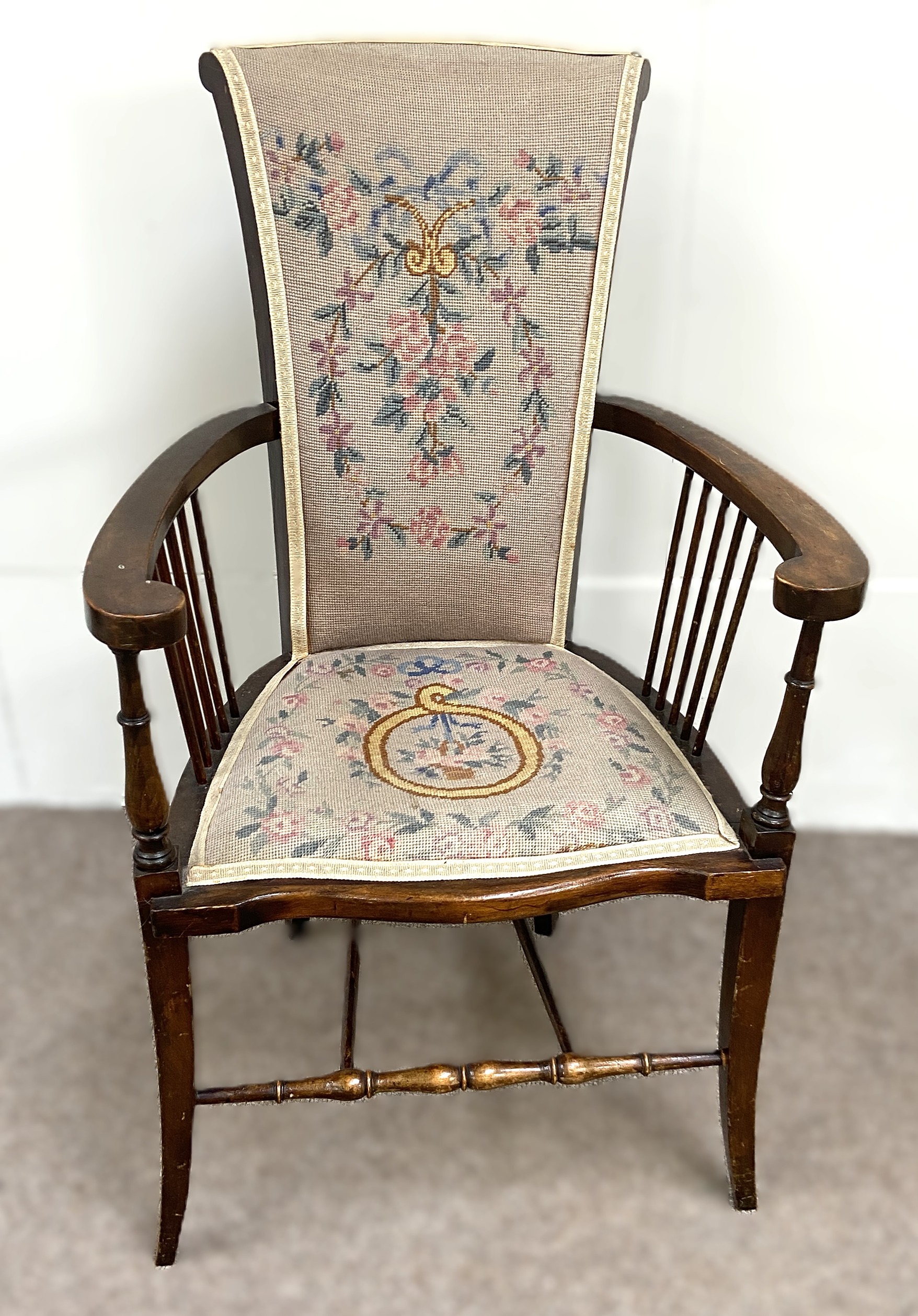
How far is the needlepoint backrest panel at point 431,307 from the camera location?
136 centimetres

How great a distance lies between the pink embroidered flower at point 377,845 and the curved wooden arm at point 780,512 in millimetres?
436

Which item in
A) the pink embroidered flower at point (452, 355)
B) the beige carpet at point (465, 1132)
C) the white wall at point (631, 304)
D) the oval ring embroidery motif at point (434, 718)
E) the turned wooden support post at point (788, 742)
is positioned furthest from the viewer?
the white wall at point (631, 304)

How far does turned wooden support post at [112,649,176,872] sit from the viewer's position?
103 cm

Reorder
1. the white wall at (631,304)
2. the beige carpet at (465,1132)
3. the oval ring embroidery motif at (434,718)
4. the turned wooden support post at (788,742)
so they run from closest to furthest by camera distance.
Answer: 1. the turned wooden support post at (788,742)
2. the oval ring embroidery motif at (434,718)
3. the beige carpet at (465,1132)
4. the white wall at (631,304)

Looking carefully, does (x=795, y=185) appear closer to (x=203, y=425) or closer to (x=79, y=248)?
(x=203, y=425)

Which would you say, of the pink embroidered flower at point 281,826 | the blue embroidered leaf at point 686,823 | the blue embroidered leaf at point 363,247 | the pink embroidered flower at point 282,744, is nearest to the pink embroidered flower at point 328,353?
the blue embroidered leaf at point 363,247

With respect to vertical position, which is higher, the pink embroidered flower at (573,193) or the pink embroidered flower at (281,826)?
the pink embroidered flower at (573,193)

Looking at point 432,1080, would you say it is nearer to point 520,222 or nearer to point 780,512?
point 780,512

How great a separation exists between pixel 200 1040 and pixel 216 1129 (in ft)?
0.51

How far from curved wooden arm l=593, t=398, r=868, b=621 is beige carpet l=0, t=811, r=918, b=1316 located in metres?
0.75

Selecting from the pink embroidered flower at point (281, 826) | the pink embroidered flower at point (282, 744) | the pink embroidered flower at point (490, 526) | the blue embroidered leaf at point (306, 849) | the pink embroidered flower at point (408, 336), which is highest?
the pink embroidered flower at point (408, 336)

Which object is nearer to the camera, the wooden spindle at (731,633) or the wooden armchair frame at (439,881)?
the wooden armchair frame at (439,881)

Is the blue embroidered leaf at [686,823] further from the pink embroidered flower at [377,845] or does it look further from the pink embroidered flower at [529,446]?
the pink embroidered flower at [529,446]

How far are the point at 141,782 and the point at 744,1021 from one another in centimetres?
71
